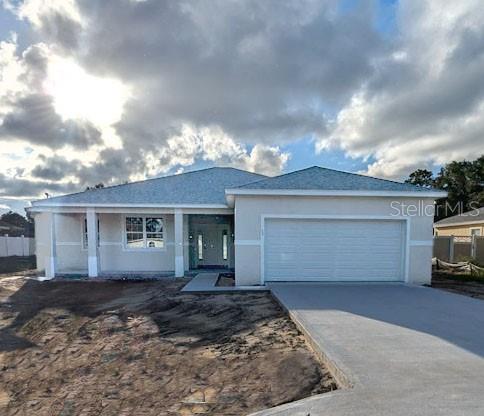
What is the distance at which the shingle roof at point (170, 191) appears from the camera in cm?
1350

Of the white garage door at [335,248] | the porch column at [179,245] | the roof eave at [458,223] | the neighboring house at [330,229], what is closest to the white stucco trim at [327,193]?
the neighboring house at [330,229]

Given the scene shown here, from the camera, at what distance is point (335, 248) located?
10750 millimetres

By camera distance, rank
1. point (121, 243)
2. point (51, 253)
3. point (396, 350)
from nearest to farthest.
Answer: point (396, 350), point (51, 253), point (121, 243)

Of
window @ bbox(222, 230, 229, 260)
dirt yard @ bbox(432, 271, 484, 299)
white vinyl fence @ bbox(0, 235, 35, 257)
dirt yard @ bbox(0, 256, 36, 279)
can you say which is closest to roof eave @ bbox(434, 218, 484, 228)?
dirt yard @ bbox(432, 271, 484, 299)

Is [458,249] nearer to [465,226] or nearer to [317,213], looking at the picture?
[465,226]

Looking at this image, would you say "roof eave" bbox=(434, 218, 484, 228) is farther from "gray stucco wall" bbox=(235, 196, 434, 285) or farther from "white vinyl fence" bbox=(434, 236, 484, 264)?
"gray stucco wall" bbox=(235, 196, 434, 285)

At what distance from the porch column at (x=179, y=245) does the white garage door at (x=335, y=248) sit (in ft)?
14.6

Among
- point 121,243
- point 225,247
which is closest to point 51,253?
point 121,243

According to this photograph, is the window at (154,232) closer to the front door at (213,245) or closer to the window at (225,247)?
the front door at (213,245)

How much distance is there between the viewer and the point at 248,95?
12.8 metres

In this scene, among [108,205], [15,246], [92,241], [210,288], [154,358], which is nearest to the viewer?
[154,358]

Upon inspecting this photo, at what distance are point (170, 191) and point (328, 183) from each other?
24.3ft

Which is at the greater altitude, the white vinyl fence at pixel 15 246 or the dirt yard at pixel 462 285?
the dirt yard at pixel 462 285

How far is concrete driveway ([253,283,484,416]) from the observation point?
9.94ft
